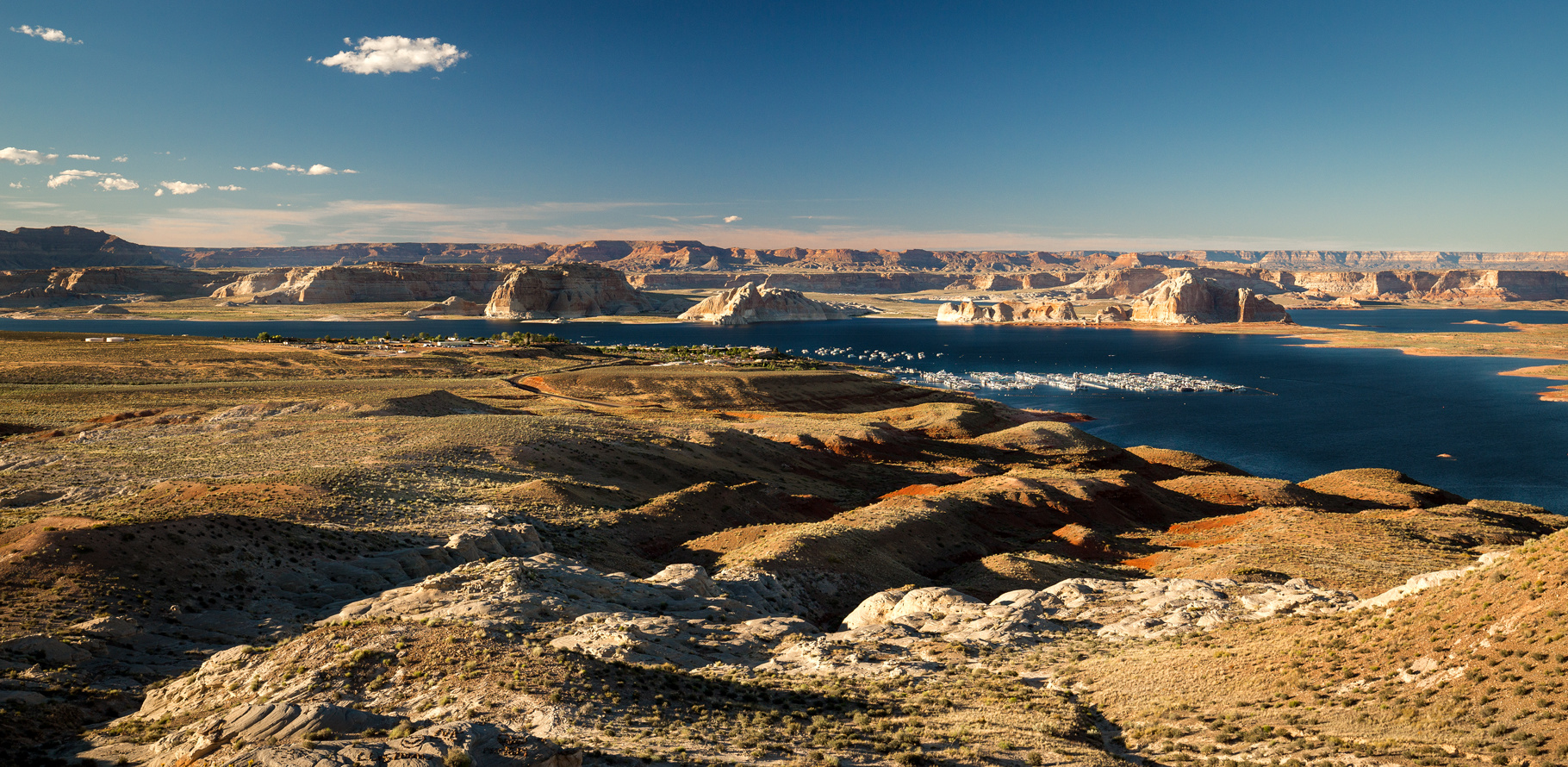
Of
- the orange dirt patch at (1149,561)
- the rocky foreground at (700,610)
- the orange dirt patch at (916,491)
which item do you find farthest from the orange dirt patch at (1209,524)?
the orange dirt patch at (916,491)

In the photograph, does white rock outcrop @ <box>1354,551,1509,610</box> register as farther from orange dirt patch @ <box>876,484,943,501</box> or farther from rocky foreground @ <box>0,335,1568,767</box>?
orange dirt patch @ <box>876,484,943,501</box>

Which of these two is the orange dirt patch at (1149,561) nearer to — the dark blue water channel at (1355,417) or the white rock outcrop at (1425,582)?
the white rock outcrop at (1425,582)

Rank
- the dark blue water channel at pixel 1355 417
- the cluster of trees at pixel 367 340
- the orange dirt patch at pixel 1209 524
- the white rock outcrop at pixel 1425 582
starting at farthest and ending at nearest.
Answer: the cluster of trees at pixel 367 340 → the dark blue water channel at pixel 1355 417 → the orange dirt patch at pixel 1209 524 → the white rock outcrop at pixel 1425 582

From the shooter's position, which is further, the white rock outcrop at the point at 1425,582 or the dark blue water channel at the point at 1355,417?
the dark blue water channel at the point at 1355,417

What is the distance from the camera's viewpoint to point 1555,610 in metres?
18.2

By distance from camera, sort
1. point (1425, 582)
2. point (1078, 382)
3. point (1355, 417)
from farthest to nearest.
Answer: point (1078, 382) → point (1355, 417) → point (1425, 582)

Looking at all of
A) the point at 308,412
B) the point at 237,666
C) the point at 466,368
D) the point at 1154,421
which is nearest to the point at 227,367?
the point at 466,368

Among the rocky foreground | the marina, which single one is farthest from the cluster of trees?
the rocky foreground

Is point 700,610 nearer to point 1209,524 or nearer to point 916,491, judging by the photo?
Result: point 916,491

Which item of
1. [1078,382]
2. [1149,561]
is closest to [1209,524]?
[1149,561]

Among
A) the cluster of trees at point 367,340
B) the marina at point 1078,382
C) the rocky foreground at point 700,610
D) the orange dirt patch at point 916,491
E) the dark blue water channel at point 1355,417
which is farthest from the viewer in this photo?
the cluster of trees at point 367,340

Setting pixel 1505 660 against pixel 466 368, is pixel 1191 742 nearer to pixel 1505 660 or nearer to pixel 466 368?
pixel 1505 660

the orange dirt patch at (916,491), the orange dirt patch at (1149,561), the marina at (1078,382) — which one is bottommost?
the orange dirt patch at (1149,561)

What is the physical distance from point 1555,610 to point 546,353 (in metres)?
144
